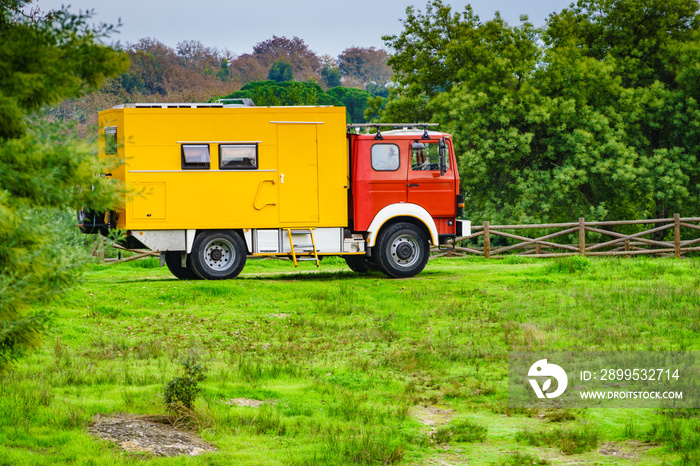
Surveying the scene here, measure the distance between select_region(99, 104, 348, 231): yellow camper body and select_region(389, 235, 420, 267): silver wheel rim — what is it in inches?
55.5

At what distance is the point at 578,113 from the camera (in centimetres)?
3500

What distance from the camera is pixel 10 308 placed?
225 inches

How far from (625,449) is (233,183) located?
12310mm

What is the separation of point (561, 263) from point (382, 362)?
35.0 feet

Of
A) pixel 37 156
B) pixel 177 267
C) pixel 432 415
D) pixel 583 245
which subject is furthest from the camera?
pixel 583 245

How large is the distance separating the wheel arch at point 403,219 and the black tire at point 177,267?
435cm

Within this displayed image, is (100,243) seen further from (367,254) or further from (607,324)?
(367,254)

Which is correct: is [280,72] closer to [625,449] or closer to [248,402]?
[248,402]

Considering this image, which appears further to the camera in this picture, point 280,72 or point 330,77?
point 330,77

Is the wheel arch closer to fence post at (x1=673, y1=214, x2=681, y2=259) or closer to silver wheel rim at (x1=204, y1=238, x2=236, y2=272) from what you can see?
silver wheel rim at (x1=204, y1=238, x2=236, y2=272)

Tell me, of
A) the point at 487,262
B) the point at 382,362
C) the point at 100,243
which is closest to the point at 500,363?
the point at 382,362

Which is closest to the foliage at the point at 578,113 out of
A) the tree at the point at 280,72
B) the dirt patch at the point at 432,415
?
the dirt patch at the point at 432,415

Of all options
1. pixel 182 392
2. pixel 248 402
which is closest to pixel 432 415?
pixel 248 402

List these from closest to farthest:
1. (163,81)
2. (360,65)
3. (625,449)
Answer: (625,449) → (163,81) → (360,65)
